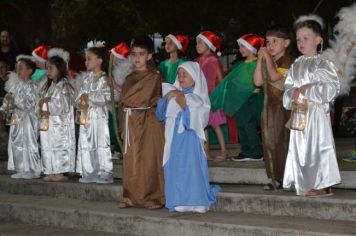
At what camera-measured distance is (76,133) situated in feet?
35.4

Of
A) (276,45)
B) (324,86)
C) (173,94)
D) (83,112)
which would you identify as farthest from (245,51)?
(324,86)

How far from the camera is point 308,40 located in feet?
25.2

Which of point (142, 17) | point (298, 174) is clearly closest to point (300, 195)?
point (298, 174)

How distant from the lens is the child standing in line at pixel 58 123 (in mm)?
10133

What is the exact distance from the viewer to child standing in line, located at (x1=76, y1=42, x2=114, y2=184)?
9.63 meters

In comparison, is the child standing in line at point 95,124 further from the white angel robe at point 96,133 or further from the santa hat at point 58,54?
the santa hat at point 58,54

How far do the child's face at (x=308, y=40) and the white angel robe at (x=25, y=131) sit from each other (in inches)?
167

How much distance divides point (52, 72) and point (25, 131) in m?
1.04

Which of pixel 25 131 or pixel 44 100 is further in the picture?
pixel 25 131

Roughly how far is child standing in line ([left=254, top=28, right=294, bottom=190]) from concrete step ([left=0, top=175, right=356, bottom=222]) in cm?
29

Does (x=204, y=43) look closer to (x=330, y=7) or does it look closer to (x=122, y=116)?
→ (x=122, y=116)

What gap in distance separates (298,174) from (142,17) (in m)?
8.94

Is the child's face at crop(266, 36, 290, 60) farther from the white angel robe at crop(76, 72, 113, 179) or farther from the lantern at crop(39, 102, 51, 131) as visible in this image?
the lantern at crop(39, 102, 51, 131)

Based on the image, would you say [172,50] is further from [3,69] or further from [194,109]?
[3,69]
